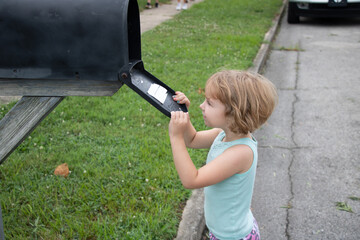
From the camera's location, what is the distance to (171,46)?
782 cm

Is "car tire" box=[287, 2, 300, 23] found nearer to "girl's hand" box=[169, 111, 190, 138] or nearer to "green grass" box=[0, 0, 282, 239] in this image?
"green grass" box=[0, 0, 282, 239]

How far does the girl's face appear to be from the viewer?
1721mm

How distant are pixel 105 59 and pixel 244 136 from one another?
2.28 feet

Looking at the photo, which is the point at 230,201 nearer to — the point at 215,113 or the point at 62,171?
the point at 215,113

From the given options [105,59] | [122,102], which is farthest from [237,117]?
[122,102]

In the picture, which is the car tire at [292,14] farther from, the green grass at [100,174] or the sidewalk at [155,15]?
the green grass at [100,174]

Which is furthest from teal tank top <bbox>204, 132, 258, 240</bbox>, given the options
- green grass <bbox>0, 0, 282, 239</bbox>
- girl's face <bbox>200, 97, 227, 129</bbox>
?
green grass <bbox>0, 0, 282, 239</bbox>

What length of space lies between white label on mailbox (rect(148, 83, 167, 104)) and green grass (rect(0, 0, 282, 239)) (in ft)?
1.31

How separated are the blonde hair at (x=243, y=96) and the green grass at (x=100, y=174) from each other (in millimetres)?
353

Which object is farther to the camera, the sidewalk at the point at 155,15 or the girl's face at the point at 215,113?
the sidewalk at the point at 155,15

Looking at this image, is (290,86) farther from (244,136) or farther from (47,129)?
(244,136)

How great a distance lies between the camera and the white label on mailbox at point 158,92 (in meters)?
1.71

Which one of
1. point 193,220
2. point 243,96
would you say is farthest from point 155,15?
point 243,96

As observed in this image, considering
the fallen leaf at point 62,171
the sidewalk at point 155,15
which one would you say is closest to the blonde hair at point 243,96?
the fallen leaf at point 62,171
